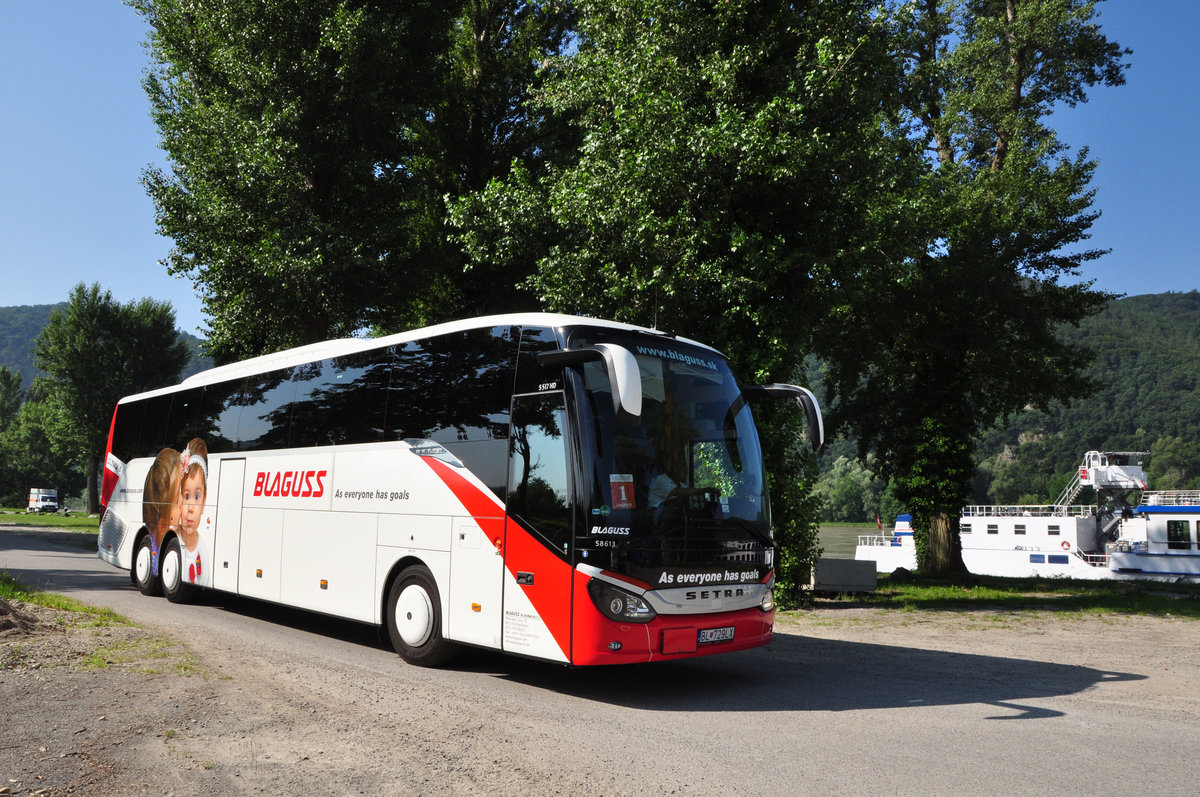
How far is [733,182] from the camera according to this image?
14695 millimetres

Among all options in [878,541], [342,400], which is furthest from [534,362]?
[878,541]

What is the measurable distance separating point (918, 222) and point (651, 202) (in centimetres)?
781

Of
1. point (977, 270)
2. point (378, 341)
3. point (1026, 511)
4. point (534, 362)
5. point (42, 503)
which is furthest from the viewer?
point (42, 503)

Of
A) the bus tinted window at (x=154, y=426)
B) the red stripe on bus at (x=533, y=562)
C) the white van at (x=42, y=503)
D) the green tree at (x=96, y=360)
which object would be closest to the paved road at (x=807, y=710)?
the red stripe on bus at (x=533, y=562)

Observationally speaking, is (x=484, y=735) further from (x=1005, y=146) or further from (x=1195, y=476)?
(x=1195, y=476)

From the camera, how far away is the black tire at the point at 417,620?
340 inches

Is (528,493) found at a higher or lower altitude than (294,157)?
lower

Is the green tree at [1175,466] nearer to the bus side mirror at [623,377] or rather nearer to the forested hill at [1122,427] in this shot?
the forested hill at [1122,427]

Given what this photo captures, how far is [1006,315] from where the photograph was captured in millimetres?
23219

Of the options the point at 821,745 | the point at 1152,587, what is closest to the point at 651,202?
the point at 821,745

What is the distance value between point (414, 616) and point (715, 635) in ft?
10.4

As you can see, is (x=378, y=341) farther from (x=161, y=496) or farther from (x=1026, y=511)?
(x=1026, y=511)

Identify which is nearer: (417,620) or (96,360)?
(417,620)

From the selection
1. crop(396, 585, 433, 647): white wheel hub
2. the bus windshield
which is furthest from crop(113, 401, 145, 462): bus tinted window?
the bus windshield
